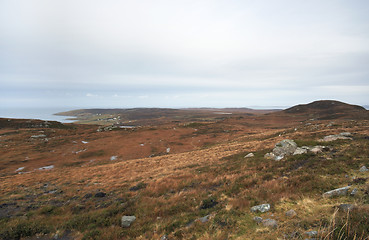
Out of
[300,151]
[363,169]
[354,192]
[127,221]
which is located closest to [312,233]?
[354,192]

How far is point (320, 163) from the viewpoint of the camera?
1295cm

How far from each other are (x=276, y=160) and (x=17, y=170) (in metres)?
43.5

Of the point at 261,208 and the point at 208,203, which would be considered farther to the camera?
the point at 208,203

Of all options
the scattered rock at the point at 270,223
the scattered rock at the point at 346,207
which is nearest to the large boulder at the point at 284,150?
the scattered rock at the point at 346,207

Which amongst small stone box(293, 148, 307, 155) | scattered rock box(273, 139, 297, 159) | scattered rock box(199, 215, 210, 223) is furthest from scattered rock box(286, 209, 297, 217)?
small stone box(293, 148, 307, 155)

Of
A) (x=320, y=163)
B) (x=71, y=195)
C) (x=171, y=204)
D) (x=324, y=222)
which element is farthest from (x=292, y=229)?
(x=71, y=195)

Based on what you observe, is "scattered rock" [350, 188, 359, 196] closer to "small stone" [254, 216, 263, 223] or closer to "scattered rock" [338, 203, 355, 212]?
"scattered rock" [338, 203, 355, 212]

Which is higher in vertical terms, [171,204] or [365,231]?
[365,231]

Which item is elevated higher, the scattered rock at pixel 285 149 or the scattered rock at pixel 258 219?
the scattered rock at pixel 285 149

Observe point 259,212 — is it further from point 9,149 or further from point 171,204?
point 9,149

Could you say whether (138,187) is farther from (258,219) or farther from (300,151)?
(300,151)

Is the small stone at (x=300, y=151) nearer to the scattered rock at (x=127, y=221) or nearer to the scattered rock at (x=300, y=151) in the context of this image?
the scattered rock at (x=300, y=151)

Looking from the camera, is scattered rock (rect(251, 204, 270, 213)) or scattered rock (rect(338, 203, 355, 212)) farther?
scattered rock (rect(251, 204, 270, 213))

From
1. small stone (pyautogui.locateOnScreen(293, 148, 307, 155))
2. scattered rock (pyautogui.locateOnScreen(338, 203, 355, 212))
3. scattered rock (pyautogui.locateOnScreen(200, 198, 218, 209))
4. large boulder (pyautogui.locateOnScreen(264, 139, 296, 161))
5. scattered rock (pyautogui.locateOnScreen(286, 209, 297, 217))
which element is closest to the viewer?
scattered rock (pyautogui.locateOnScreen(338, 203, 355, 212))
